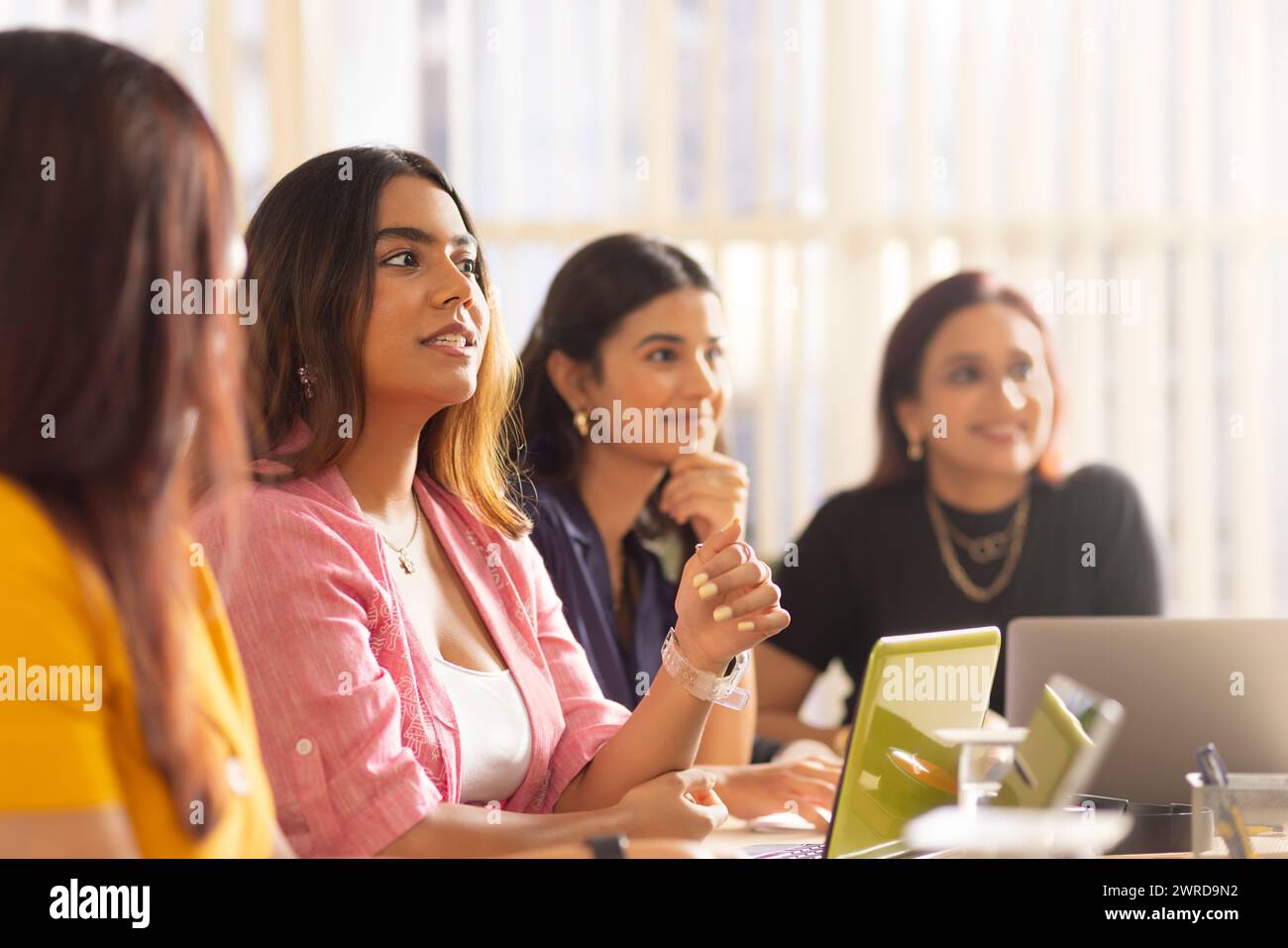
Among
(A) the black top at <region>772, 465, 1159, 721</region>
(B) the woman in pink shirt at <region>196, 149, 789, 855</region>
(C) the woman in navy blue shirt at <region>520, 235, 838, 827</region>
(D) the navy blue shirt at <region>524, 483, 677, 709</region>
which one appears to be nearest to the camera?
(B) the woman in pink shirt at <region>196, 149, 789, 855</region>

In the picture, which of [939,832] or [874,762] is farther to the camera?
[874,762]

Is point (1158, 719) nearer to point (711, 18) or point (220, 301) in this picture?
point (220, 301)

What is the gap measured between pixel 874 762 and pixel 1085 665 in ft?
1.71

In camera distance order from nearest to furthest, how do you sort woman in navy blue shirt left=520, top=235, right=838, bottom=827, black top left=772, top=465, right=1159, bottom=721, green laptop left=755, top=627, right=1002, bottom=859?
green laptop left=755, top=627, right=1002, bottom=859
woman in navy blue shirt left=520, top=235, right=838, bottom=827
black top left=772, top=465, right=1159, bottom=721

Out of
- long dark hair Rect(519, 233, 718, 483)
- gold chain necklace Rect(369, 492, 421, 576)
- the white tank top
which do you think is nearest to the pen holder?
the white tank top

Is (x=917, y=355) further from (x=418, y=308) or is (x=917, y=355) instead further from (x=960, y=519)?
(x=418, y=308)

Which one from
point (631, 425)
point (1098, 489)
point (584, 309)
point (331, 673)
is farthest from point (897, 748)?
point (1098, 489)

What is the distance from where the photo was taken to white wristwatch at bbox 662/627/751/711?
1697mm

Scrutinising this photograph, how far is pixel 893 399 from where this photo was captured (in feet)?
9.59

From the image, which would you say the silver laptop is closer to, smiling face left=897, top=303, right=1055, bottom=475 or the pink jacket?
the pink jacket

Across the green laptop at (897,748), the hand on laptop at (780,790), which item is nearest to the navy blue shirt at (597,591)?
the hand on laptop at (780,790)

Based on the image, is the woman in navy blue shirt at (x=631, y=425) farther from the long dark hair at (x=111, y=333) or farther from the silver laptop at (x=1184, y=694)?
the long dark hair at (x=111, y=333)

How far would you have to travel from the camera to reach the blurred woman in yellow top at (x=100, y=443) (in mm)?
843
